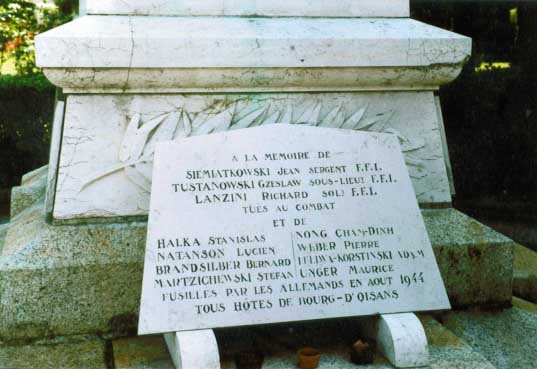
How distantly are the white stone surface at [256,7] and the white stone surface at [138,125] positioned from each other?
0.37 m

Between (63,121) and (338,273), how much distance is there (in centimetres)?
122

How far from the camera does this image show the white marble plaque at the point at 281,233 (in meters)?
2.34

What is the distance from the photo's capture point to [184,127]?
9.27ft

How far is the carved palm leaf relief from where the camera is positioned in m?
2.75

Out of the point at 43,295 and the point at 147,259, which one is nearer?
the point at 147,259

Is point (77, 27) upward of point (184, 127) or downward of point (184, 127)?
upward

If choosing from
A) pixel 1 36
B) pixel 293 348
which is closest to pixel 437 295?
pixel 293 348

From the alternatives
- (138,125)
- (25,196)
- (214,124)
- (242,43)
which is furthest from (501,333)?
(25,196)

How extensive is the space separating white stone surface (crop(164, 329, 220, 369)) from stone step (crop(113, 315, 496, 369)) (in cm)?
13

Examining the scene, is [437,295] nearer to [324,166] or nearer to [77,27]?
[324,166]

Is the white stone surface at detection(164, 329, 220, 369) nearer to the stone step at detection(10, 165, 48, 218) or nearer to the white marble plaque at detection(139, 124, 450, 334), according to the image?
the white marble plaque at detection(139, 124, 450, 334)

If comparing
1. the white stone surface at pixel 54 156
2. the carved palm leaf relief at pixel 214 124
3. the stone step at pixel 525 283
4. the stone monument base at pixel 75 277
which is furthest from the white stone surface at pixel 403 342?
the white stone surface at pixel 54 156

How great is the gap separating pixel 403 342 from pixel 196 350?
67 centimetres

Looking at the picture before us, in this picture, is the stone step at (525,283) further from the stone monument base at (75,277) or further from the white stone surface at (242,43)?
the white stone surface at (242,43)
